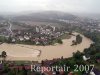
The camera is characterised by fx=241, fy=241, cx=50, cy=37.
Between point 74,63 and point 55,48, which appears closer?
point 74,63

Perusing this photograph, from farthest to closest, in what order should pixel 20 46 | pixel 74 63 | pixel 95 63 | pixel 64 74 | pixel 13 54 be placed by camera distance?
pixel 20 46
pixel 13 54
pixel 95 63
pixel 74 63
pixel 64 74

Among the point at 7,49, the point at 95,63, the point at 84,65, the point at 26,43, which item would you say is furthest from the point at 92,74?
the point at 26,43

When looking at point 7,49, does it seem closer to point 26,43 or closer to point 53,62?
point 26,43

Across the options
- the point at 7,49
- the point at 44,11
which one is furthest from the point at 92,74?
the point at 44,11

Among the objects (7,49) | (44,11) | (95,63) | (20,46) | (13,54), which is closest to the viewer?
(95,63)

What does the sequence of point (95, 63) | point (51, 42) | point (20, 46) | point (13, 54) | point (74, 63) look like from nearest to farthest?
point (74, 63) < point (95, 63) < point (13, 54) < point (20, 46) < point (51, 42)

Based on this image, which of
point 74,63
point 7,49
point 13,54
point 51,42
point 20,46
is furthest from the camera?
point 51,42

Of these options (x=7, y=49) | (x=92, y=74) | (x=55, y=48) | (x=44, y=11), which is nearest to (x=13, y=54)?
(x=7, y=49)

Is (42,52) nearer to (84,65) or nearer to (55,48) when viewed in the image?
(55,48)

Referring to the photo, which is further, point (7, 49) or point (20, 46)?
point (20, 46)
